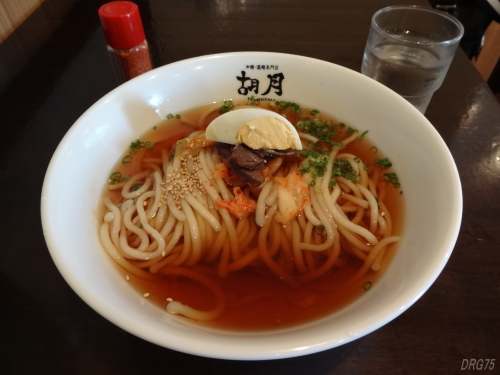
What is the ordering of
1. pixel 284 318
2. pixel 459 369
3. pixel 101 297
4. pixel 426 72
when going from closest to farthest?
1. pixel 101 297
2. pixel 459 369
3. pixel 284 318
4. pixel 426 72

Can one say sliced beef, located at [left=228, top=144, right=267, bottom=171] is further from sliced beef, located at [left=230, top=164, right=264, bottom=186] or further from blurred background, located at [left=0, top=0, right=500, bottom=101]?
blurred background, located at [left=0, top=0, right=500, bottom=101]

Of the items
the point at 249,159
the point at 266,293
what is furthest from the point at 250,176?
the point at 266,293

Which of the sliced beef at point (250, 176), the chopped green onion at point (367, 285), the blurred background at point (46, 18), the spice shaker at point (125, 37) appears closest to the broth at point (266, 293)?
the chopped green onion at point (367, 285)

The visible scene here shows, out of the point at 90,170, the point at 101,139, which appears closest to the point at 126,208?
the point at 90,170

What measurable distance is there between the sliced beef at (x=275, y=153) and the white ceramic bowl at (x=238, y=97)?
1.32ft

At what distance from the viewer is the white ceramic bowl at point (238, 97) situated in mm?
823

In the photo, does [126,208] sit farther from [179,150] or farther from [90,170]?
[179,150]

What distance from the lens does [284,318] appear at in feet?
3.77

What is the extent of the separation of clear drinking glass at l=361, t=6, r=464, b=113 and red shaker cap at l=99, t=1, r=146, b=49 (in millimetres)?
1230

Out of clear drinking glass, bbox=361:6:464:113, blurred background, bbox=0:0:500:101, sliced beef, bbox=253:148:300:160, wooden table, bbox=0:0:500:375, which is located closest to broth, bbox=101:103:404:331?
wooden table, bbox=0:0:500:375

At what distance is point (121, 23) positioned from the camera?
154 centimetres

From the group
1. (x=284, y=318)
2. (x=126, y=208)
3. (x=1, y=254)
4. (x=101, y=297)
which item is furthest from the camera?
(x=126, y=208)

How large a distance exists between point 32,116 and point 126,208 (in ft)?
3.26

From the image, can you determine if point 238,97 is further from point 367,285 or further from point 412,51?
point 367,285
